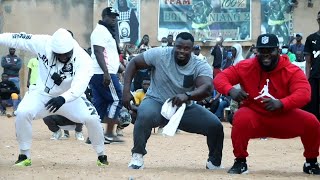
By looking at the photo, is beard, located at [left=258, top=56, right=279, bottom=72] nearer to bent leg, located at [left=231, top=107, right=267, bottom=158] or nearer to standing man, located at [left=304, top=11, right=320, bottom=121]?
bent leg, located at [left=231, top=107, right=267, bottom=158]

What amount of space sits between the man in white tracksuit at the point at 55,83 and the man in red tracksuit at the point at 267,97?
5.21ft

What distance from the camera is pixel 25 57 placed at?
28062 mm

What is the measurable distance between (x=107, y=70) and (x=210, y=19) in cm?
1440

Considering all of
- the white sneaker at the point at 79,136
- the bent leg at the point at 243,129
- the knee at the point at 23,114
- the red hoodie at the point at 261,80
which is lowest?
the white sneaker at the point at 79,136

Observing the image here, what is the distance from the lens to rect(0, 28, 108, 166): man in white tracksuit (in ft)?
31.7

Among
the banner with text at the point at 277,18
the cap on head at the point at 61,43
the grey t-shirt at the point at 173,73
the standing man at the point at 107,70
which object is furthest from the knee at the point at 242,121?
the banner with text at the point at 277,18

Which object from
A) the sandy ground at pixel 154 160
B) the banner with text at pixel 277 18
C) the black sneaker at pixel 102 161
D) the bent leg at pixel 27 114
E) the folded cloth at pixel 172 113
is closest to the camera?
the sandy ground at pixel 154 160

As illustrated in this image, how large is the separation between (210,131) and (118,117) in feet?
13.7

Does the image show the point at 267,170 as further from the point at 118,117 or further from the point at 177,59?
the point at 118,117

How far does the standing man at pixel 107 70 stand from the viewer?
1320 centimetres

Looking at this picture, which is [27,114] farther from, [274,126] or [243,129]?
[274,126]

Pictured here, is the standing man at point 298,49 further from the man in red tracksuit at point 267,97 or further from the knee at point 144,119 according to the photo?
the knee at point 144,119

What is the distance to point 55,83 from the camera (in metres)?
9.87

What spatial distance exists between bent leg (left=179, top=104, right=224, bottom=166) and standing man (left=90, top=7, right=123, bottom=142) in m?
3.58
